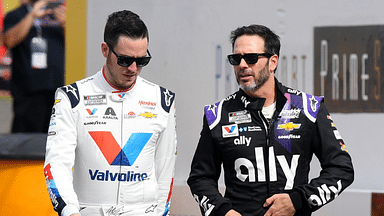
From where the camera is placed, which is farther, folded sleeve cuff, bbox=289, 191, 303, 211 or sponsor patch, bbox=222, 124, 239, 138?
sponsor patch, bbox=222, 124, 239, 138

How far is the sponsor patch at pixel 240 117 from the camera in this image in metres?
2.51

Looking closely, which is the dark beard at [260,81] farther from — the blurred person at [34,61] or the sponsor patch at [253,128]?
the blurred person at [34,61]

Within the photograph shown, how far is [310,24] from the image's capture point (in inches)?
176

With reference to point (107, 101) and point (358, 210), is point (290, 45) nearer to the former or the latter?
point (358, 210)

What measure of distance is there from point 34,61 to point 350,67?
345 cm

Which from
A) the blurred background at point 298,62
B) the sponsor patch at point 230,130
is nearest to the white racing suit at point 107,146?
the sponsor patch at point 230,130

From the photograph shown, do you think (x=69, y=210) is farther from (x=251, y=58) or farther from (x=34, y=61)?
(x=34, y=61)

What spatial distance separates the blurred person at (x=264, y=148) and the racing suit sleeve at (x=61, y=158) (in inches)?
24.3

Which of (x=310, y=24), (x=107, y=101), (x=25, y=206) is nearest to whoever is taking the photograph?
(x=107, y=101)

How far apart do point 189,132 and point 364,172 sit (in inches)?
62.0

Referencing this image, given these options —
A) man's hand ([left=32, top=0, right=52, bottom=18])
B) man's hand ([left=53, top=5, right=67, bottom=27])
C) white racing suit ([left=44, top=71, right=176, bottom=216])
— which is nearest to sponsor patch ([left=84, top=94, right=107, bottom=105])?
white racing suit ([left=44, top=71, right=176, bottom=216])

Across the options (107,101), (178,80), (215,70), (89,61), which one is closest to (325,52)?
(215,70)

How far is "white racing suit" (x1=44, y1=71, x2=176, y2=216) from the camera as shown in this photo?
8.01ft

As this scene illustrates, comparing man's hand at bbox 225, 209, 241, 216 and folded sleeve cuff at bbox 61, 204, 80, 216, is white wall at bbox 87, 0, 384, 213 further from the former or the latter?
folded sleeve cuff at bbox 61, 204, 80, 216
